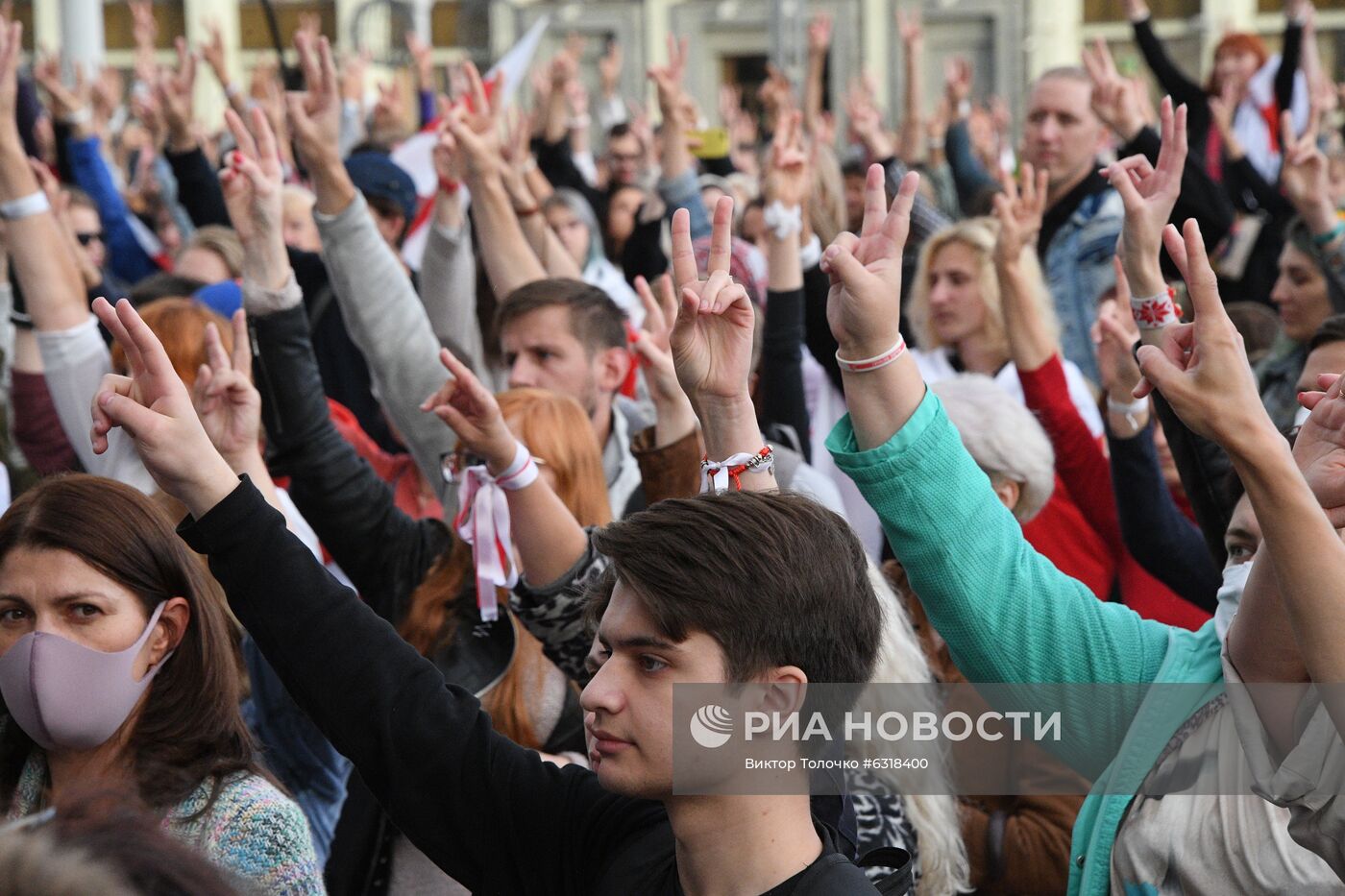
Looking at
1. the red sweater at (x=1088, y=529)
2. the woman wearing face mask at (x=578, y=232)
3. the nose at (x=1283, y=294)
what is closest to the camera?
the red sweater at (x=1088, y=529)

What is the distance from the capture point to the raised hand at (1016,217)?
4082 millimetres

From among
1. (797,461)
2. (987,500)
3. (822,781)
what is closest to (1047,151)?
(797,461)

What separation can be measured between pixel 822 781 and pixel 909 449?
0.43 metres

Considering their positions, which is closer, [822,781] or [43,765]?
[822,781]

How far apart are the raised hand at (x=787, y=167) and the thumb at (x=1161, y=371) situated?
2504 mm

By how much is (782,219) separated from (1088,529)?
1.08 metres

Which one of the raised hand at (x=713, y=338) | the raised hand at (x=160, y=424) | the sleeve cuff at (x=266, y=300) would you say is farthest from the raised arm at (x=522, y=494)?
the sleeve cuff at (x=266, y=300)

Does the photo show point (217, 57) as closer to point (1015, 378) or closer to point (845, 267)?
point (1015, 378)

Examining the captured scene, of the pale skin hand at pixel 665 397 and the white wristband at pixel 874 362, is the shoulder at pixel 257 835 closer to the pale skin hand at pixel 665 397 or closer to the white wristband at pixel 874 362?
the white wristband at pixel 874 362

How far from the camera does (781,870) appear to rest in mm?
1755

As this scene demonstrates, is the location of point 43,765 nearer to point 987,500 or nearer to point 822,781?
point 822,781

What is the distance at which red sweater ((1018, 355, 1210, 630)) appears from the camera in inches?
140

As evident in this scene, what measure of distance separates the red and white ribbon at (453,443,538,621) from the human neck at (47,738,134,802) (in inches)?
27.2

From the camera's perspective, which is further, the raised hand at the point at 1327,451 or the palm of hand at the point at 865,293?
the palm of hand at the point at 865,293
